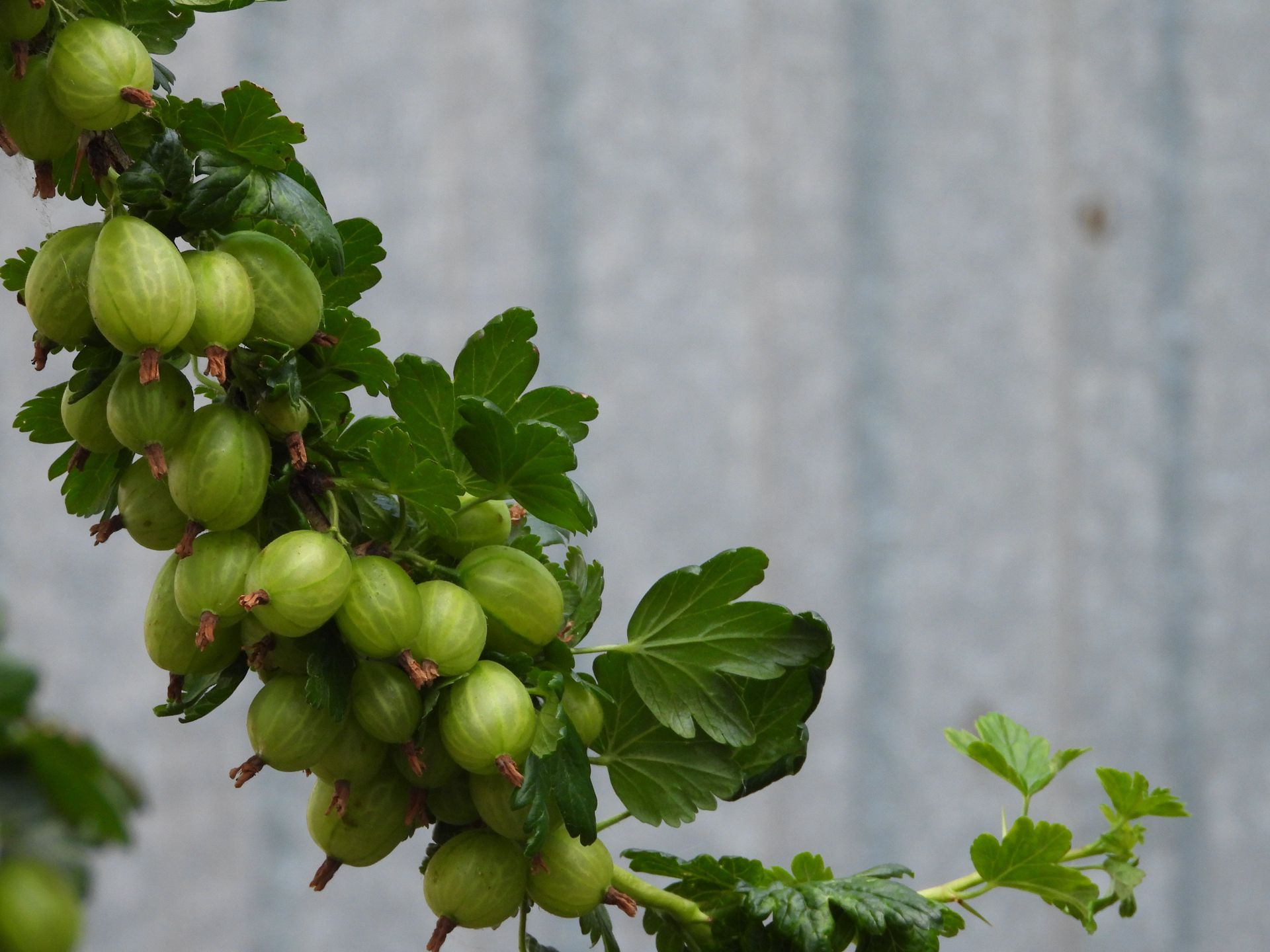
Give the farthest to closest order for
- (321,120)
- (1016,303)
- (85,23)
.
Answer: (1016,303), (321,120), (85,23)

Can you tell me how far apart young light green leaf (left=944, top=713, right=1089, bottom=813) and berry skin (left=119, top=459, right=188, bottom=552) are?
0.22 meters

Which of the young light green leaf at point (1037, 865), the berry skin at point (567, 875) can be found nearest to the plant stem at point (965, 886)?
the young light green leaf at point (1037, 865)

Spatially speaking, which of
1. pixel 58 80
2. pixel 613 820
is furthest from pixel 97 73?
pixel 613 820

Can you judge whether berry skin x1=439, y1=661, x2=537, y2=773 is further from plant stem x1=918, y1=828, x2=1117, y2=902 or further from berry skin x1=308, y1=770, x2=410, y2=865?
plant stem x1=918, y1=828, x2=1117, y2=902

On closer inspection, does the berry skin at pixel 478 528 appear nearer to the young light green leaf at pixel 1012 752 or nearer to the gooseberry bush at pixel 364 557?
the gooseberry bush at pixel 364 557

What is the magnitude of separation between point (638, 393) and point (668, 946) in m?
1.04

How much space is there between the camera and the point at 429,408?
302 mm

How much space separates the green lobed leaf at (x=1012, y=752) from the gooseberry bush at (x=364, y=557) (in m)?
0.03

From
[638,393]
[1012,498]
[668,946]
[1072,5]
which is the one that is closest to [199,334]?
[668,946]

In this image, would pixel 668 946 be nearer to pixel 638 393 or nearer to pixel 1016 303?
pixel 638 393

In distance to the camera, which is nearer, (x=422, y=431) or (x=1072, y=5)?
(x=422, y=431)

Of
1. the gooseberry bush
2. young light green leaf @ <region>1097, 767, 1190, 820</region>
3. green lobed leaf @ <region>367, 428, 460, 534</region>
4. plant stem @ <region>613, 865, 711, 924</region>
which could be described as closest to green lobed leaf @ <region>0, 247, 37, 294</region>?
the gooseberry bush

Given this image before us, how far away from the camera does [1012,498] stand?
145 centimetres

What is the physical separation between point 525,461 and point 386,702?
2.5 inches
